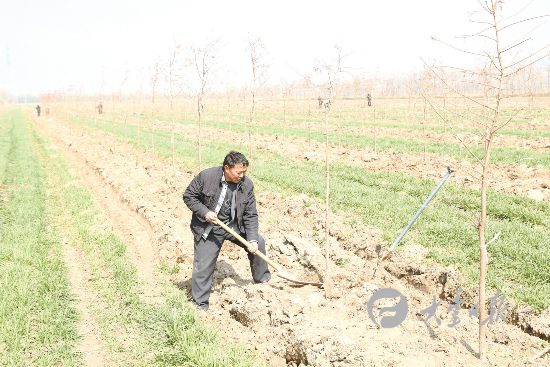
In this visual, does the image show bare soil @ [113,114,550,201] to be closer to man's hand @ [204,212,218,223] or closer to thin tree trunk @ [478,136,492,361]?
thin tree trunk @ [478,136,492,361]

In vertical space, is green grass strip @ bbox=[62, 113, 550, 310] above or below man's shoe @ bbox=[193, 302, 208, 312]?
above

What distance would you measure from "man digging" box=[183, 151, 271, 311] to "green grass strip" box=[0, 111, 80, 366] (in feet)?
4.79

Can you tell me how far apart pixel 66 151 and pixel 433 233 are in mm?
17204

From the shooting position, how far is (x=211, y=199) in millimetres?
4938

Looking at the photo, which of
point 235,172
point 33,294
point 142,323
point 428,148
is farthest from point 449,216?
point 428,148

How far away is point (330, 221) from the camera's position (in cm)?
772

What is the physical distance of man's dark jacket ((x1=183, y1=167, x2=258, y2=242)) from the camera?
4.90 meters

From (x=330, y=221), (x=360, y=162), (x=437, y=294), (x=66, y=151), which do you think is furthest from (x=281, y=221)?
(x=66, y=151)

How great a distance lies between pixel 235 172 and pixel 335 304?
1835 mm

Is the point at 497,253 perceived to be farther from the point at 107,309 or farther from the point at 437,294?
the point at 107,309

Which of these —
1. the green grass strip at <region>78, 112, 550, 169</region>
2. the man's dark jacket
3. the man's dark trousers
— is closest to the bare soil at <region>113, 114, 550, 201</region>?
the green grass strip at <region>78, 112, 550, 169</region>

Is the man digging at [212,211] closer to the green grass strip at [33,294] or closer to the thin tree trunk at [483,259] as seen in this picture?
the green grass strip at [33,294]

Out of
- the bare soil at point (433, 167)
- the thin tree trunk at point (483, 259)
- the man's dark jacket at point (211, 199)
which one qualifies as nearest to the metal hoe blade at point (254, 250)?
the man's dark jacket at point (211, 199)

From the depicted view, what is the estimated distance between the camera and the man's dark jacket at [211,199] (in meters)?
4.90
